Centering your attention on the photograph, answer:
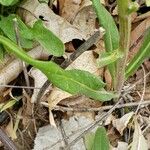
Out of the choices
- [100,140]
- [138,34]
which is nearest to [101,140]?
[100,140]

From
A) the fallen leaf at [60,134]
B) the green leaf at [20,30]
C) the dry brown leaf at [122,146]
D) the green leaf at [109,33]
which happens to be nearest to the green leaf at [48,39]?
the green leaf at [20,30]

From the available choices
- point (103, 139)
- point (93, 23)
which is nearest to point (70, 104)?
point (103, 139)

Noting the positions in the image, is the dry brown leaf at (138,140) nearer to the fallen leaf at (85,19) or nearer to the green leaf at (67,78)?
the green leaf at (67,78)

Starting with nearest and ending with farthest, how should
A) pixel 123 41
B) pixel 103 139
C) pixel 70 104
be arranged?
pixel 123 41 < pixel 103 139 < pixel 70 104

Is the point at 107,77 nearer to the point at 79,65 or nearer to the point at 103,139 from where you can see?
the point at 79,65

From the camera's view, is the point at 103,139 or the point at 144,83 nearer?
the point at 103,139

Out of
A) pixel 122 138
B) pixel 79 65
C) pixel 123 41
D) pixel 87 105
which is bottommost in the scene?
pixel 122 138

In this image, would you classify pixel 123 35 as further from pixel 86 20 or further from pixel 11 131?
pixel 11 131
